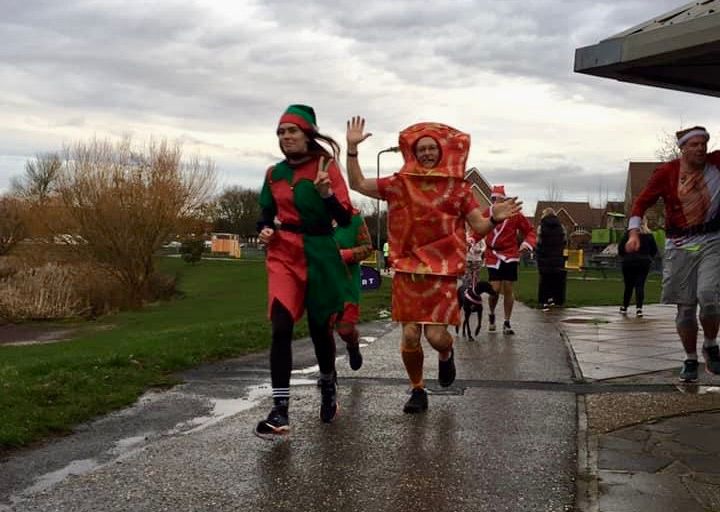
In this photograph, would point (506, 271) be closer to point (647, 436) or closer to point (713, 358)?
point (713, 358)

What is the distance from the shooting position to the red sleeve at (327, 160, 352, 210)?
214 inches

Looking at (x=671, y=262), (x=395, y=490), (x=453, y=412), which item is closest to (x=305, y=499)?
(x=395, y=490)

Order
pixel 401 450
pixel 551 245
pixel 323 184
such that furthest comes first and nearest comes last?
pixel 551 245
pixel 323 184
pixel 401 450

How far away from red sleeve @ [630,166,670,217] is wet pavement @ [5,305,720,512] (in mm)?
1495

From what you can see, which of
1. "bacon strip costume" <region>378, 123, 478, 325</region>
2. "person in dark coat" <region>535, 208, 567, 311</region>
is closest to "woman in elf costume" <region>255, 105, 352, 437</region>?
"bacon strip costume" <region>378, 123, 478, 325</region>

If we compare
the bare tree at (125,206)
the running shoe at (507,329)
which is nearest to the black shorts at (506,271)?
the running shoe at (507,329)

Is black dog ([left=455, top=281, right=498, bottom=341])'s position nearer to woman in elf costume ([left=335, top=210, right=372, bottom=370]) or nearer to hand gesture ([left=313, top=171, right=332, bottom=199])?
woman in elf costume ([left=335, top=210, right=372, bottom=370])

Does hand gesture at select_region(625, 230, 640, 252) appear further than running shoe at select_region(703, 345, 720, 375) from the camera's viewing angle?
No

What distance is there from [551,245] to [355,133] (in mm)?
11534

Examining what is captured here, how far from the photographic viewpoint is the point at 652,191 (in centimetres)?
673

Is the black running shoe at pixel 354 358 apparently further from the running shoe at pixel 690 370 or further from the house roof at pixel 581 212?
the house roof at pixel 581 212

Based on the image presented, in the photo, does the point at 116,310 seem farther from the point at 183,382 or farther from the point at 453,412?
the point at 453,412

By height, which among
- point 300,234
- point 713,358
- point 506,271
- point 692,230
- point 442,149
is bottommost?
point 713,358

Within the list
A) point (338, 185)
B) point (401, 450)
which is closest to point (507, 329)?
point (338, 185)
